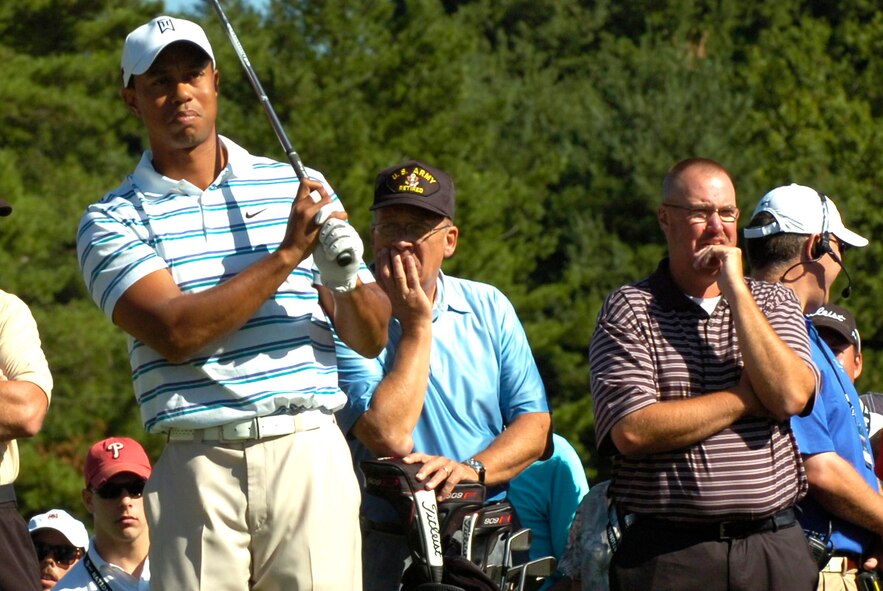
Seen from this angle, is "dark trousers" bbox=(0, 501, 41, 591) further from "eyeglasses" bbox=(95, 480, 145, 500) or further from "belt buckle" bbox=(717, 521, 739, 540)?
"belt buckle" bbox=(717, 521, 739, 540)

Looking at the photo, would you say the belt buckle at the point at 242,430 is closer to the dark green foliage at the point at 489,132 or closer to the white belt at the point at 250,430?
the white belt at the point at 250,430

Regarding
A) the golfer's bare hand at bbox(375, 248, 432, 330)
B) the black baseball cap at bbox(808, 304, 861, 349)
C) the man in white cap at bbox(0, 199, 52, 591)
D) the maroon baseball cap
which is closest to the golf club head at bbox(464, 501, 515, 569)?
the golfer's bare hand at bbox(375, 248, 432, 330)

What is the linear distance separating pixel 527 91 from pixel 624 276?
29.3 ft

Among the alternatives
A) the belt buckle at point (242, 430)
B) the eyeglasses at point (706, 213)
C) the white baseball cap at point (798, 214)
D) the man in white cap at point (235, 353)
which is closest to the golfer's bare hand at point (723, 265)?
the eyeglasses at point (706, 213)

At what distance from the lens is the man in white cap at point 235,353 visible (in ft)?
12.3

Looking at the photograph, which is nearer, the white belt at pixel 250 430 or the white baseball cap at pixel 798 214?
the white belt at pixel 250 430

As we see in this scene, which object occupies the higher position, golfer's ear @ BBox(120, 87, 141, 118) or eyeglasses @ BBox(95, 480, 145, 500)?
golfer's ear @ BBox(120, 87, 141, 118)

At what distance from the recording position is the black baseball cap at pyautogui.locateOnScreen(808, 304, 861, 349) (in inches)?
243

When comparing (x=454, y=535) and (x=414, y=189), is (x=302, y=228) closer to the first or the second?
(x=454, y=535)

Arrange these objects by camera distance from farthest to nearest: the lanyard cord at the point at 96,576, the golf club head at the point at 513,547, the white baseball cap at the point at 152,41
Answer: the lanyard cord at the point at 96,576
the golf club head at the point at 513,547
the white baseball cap at the point at 152,41

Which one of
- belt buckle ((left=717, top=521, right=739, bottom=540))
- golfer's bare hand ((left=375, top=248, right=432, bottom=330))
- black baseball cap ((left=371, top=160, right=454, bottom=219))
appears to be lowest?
belt buckle ((left=717, top=521, right=739, bottom=540))

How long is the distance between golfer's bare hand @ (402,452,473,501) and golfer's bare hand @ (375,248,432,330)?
1.36 feet

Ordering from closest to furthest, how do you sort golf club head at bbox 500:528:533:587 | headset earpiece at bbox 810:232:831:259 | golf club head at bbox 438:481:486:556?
golf club head at bbox 438:481:486:556
golf club head at bbox 500:528:533:587
headset earpiece at bbox 810:232:831:259

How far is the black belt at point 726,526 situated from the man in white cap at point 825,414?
0.32 m
